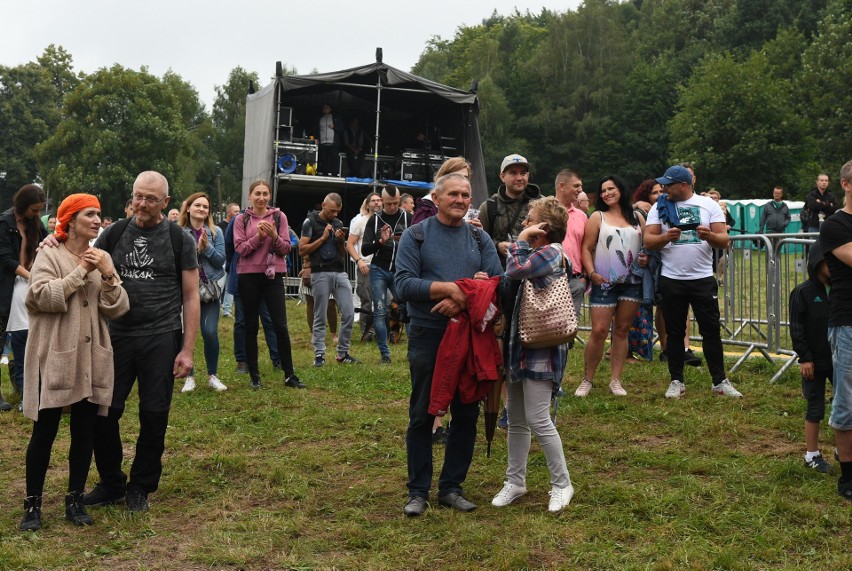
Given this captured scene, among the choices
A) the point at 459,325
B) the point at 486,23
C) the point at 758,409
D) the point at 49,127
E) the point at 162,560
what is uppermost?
→ the point at 486,23

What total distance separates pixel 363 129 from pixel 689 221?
15.1 m

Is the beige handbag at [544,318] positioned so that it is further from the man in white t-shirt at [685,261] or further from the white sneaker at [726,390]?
the white sneaker at [726,390]

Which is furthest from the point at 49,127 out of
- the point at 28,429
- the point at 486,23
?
the point at 28,429

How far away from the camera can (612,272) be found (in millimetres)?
8672

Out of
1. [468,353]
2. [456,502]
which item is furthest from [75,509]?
[468,353]

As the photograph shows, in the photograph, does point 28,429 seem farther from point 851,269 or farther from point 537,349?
point 851,269

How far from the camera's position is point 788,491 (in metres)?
5.59

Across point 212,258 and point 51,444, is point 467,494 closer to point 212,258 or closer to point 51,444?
point 51,444

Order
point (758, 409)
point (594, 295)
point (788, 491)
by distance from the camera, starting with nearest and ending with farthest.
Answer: point (788, 491), point (758, 409), point (594, 295)

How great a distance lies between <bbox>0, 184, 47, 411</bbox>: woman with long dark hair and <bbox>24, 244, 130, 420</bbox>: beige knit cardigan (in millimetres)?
2751

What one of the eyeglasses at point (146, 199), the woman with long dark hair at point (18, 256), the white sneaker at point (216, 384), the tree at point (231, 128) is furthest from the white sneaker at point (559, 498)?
the tree at point (231, 128)

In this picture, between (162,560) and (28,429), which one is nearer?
(162,560)

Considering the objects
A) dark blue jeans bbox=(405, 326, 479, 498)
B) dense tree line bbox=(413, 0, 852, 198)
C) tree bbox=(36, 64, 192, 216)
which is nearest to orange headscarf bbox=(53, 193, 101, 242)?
dark blue jeans bbox=(405, 326, 479, 498)

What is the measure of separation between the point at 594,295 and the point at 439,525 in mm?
4158
